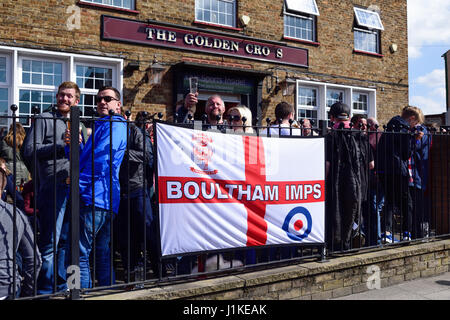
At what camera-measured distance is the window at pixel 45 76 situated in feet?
24.3

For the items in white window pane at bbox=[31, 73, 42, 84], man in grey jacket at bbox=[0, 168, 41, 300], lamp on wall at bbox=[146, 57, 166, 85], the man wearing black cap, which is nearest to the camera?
man in grey jacket at bbox=[0, 168, 41, 300]

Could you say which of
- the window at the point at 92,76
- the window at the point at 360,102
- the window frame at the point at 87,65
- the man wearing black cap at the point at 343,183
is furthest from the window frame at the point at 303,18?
the man wearing black cap at the point at 343,183

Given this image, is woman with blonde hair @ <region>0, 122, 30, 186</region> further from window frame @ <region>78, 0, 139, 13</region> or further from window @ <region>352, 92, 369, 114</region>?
window @ <region>352, 92, 369, 114</region>

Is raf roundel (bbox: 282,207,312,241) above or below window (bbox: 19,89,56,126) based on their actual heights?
below

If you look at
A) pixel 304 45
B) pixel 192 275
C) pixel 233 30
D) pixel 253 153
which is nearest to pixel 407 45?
pixel 304 45

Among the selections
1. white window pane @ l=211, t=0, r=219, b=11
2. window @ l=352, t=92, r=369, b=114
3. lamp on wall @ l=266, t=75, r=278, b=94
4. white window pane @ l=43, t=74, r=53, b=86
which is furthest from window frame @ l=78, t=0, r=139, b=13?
window @ l=352, t=92, r=369, b=114

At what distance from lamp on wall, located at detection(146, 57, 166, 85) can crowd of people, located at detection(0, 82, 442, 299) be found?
12.4 ft

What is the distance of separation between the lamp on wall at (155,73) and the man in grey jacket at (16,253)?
568 centimetres

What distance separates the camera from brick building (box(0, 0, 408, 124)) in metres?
7.61

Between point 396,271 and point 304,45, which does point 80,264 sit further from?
point 304,45

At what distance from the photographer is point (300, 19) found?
10.8m

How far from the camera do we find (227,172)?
359cm

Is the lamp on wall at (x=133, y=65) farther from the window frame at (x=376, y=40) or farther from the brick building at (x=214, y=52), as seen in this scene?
the window frame at (x=376, y=40)

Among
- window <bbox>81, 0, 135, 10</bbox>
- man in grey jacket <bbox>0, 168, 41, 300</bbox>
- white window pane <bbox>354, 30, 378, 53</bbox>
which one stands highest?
white window pane <bbox>354, 30, 378, 53</bbox>
